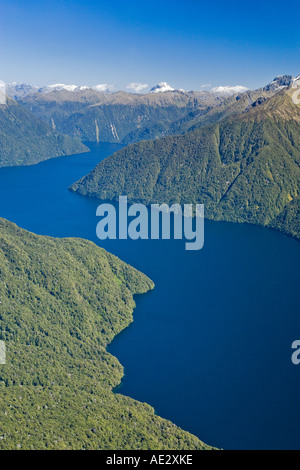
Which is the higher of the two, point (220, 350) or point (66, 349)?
point (66, 349)

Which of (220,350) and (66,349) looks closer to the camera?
(66,349)

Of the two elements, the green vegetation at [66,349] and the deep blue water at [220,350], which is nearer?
the green vegetation at [66,349]

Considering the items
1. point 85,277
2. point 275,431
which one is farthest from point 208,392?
point 85,277

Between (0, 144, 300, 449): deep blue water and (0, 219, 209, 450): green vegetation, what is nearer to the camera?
(0, 219, 209, 450): green vegetation
